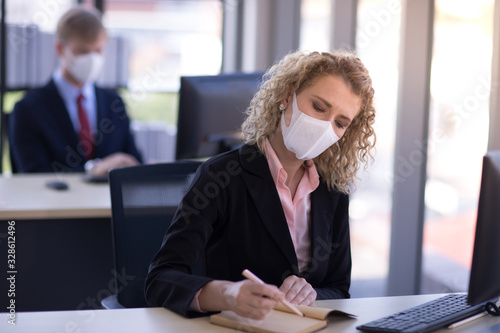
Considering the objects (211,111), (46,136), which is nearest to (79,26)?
(46,136)

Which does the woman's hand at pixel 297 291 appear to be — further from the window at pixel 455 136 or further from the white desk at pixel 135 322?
the window at pixel 455 136

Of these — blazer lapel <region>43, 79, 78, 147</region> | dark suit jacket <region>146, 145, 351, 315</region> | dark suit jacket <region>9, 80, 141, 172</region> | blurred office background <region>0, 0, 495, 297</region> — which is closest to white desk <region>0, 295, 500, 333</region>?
dark suit jacket <region>146, 145, 351, 315</region>

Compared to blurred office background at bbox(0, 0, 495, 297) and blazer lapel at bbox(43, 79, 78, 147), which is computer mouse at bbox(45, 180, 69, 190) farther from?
blurred office background at bbox(0, 0, 495, 297)

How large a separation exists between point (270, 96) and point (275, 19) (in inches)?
119

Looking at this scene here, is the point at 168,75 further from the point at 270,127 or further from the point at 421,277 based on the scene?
the point at 270,127

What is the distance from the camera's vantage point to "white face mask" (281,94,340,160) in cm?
166

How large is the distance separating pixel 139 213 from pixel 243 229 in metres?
0.44

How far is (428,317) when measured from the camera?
1.40 m

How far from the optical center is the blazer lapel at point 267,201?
64.6 inches

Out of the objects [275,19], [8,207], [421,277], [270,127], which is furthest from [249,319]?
[275,19]

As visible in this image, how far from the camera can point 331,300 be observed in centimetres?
158

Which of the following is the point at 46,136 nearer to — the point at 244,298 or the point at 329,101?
the point at 329,101

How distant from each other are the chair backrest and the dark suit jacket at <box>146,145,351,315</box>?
32 centimetres

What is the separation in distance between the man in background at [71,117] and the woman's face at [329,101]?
1797 mm
